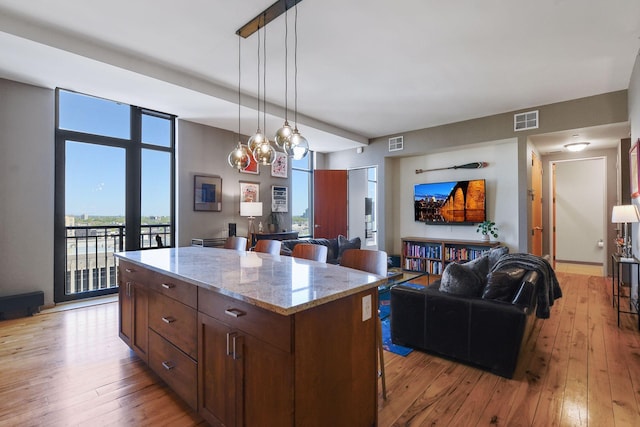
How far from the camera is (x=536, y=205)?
5918mm

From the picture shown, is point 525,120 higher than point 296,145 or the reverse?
higher

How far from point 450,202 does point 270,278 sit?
16.4 ft

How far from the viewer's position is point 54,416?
6.25ft

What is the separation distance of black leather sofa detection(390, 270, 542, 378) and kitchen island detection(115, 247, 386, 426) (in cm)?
107

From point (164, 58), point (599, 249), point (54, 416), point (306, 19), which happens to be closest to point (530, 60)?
point (306, 19)

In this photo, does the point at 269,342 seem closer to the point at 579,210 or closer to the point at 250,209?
the point at 250,209

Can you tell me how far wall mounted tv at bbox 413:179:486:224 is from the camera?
5.61 m

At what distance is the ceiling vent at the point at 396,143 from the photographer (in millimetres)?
6340

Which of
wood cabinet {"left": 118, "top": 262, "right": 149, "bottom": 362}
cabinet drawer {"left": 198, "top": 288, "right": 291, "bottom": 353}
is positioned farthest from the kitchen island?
wood cabinet {"left": 118, "top": 262, "right": 149, "bottom": 362}

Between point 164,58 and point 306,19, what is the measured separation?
172cm

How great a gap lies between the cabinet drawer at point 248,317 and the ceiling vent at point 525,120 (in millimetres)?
5262

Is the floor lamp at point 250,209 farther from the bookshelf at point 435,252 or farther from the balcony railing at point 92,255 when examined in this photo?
the bookshelf at point 435,252

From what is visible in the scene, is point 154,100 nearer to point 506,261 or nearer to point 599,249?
point 506,261

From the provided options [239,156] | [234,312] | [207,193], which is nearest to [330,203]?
[207,193]
